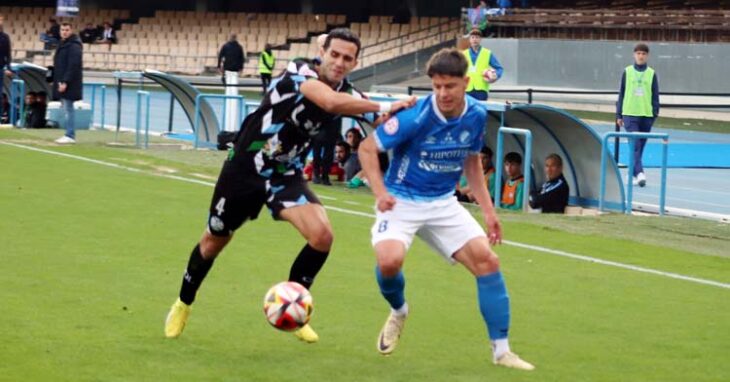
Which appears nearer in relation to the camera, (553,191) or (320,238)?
(320,238)

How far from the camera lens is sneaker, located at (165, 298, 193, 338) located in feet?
25.8

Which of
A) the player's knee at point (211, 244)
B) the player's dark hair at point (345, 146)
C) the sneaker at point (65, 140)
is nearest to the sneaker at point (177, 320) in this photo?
the player's knee at point (211, 244)

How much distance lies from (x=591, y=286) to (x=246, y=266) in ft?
8.33

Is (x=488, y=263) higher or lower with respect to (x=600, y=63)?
lower

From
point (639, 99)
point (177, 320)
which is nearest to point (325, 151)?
point (639, 99)

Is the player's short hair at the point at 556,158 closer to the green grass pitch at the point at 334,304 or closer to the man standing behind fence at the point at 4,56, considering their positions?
the green grass pitch at the point at 334,304

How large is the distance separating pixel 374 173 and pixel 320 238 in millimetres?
663

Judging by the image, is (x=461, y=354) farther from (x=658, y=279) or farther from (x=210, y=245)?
(x=658, y=279)

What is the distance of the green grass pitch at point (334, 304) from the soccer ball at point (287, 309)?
22cm

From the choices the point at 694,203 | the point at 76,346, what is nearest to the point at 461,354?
the point at 76,346

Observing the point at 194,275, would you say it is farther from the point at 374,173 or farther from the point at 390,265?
the point at 374,173

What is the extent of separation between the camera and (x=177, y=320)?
25.9ft

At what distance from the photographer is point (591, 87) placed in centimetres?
3991

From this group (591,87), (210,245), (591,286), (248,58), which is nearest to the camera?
(210,245)
